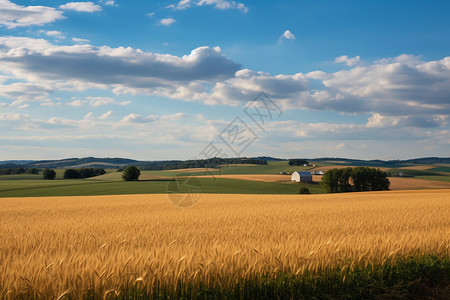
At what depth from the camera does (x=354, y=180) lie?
254 feet

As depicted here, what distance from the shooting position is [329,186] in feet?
250

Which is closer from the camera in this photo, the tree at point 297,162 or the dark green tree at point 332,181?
the dark green tree at point 332,181

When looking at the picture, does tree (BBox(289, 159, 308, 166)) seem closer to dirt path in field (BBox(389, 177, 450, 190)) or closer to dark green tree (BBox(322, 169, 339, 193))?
dirt path in field (BBox(389, 177, 450, 190))

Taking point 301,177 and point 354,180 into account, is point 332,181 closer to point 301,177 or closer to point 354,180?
point 354,180

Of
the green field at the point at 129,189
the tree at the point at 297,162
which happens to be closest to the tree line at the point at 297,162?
the tree at the point at 297,162

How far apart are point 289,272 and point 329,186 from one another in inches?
2890

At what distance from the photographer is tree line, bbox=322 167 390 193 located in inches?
2992

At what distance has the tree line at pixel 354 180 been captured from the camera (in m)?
76.0

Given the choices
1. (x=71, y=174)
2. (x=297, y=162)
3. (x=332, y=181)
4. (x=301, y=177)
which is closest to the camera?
(x=332, y=181)

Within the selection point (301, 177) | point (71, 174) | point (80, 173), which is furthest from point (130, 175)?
point (301, 177)

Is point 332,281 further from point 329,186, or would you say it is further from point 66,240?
point 329,186

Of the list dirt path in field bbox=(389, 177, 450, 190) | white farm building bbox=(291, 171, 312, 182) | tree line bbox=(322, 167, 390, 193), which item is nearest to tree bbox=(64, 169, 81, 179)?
white farm building bbox=(291, 171, 312, 182)

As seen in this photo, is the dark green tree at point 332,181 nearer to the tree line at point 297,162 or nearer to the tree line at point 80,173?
the tree line at point 297,162

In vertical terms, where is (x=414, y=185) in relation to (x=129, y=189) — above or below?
below
